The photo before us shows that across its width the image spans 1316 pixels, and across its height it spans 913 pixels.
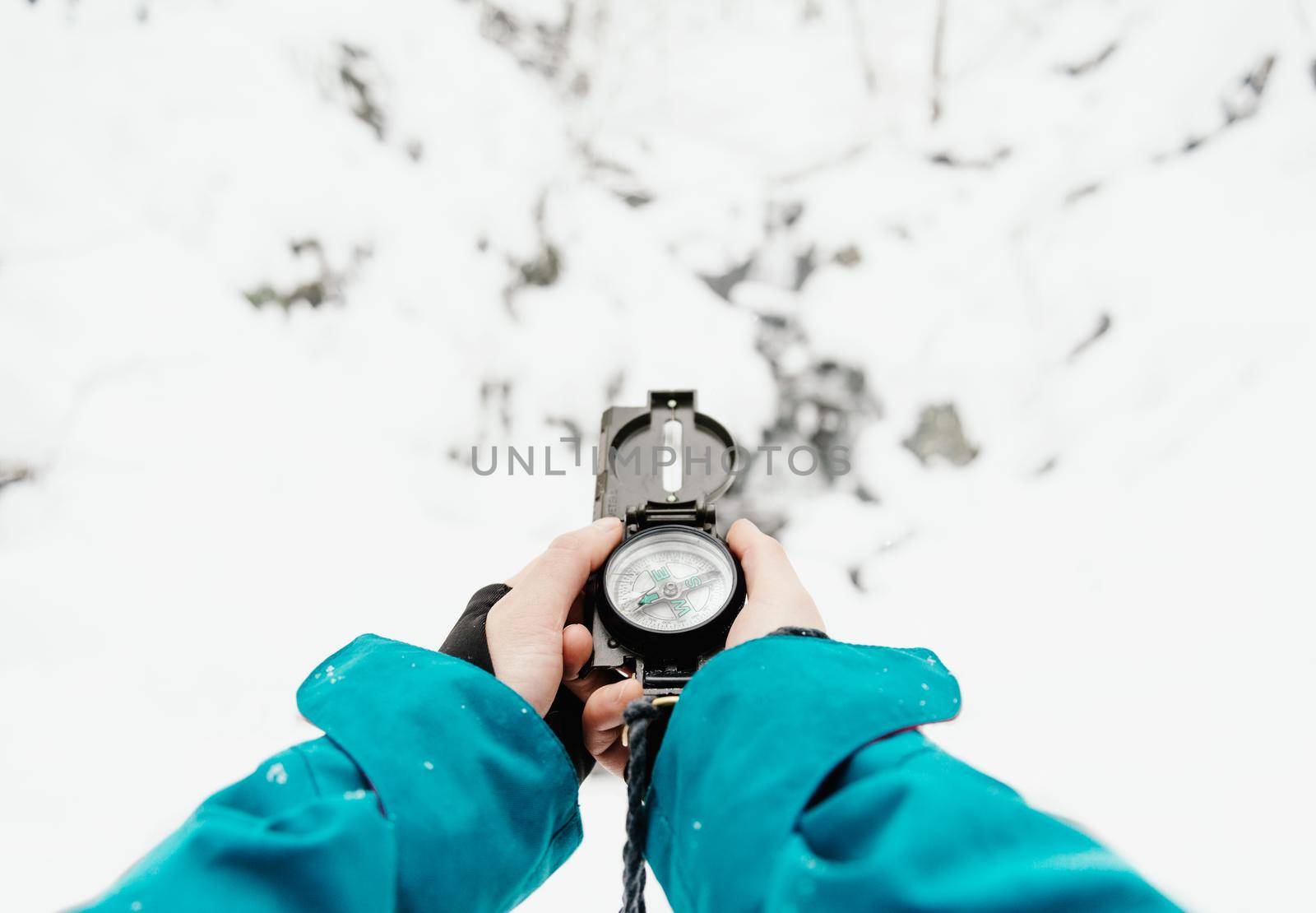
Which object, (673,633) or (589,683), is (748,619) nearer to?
(673,633)

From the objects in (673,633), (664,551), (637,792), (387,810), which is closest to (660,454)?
(664,551)

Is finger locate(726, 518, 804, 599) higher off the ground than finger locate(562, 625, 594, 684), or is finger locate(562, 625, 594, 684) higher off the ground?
finger locate(726, 518, 804, 599)

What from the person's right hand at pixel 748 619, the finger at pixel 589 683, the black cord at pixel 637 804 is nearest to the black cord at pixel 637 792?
the black cord at pixel 637 804

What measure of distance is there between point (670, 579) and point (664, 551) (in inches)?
1.6

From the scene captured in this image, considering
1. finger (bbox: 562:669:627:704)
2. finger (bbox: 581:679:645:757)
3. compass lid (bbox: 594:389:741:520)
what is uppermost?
compass lid (bbox: 594:389:741:520)

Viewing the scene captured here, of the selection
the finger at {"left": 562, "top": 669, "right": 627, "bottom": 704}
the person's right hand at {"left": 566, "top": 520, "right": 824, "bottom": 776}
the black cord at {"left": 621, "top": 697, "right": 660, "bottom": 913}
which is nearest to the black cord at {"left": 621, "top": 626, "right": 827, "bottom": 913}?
the black cord at {"left": 621, "top": 697, "right": 660, "bottom": 913}

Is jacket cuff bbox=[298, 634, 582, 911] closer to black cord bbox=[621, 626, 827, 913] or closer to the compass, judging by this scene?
black cord bbox=[621, 626, 827, 913]

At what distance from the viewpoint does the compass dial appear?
2.65ft

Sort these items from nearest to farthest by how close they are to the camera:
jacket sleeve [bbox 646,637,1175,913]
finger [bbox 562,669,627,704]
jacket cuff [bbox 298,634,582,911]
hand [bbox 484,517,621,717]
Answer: jacket sleeve [bbox 646,637,1175,913] < jacket cuff [bbox 298,634,582,911] < hand [bbox 484,517,621,717] < finger [bbox 562,669,627,704]

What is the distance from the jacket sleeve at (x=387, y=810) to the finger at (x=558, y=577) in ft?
0.55

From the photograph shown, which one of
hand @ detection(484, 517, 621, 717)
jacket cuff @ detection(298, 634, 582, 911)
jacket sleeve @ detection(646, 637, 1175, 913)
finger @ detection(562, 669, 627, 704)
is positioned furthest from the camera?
finger @ detection(562, 669, 627, 704)

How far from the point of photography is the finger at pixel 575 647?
2.60ft

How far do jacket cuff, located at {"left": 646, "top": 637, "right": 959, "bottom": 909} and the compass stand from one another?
20cm

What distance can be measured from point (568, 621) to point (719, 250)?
71 centimetres
